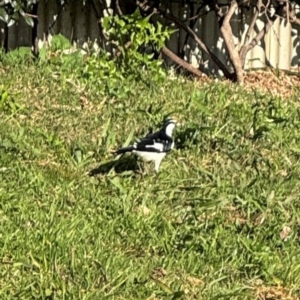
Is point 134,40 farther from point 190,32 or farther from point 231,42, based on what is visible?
point 231,42

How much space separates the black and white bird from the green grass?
0.48 feet

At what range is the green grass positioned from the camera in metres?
5.15

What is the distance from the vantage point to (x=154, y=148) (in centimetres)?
655

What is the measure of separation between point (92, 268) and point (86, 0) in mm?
5323

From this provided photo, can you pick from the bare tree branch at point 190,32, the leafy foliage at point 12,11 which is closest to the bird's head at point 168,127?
the leafy foliage at point 12,11

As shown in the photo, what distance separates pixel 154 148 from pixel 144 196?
0.41 metres

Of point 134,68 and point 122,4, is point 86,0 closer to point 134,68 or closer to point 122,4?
point 122,4

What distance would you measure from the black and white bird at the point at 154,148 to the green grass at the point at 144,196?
15 centimetres

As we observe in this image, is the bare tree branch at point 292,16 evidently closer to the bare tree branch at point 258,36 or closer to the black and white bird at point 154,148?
the bare tree branch at point 258,36

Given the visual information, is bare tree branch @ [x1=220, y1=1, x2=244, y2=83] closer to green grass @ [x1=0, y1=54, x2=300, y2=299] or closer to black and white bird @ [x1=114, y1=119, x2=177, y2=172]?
green grass @ [x1=0, y1=54, x2=300, y2=299]

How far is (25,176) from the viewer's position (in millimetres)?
6426

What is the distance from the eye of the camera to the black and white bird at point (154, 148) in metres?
6.55

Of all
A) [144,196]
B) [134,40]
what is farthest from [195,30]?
[144,196]

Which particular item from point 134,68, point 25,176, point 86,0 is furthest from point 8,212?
point 86,0
